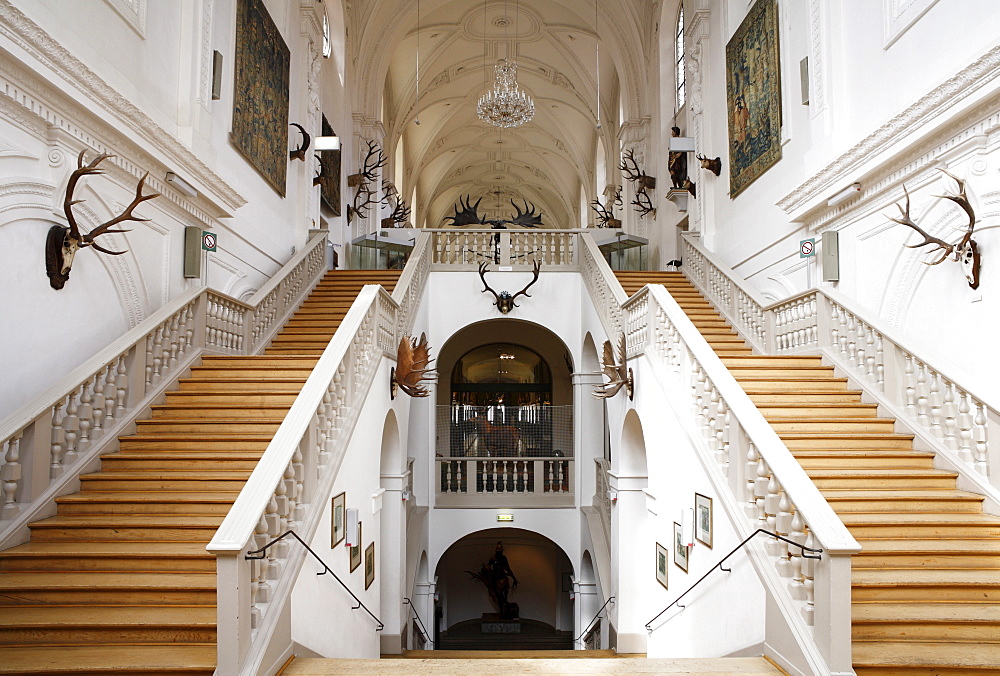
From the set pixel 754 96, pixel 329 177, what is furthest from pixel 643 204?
pixel 329 177

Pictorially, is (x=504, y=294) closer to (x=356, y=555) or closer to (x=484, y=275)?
(x=484, y=275)

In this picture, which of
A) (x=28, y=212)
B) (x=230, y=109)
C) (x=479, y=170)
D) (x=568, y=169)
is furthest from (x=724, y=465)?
(x=479, y=170)

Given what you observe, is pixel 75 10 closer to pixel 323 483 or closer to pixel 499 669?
pixel 323 483

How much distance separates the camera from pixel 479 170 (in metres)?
33.8

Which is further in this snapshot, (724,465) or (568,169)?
(568,169)

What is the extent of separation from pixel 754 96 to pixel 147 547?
33.8 feet

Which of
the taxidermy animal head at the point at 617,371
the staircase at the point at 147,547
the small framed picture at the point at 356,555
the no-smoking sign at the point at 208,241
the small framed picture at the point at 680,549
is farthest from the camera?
the taxidermy animal head at the point at 617,371

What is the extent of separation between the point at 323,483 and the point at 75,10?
460 cm

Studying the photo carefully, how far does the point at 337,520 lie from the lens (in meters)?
5.96

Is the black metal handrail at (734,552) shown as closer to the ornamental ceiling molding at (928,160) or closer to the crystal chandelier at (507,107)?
the ornamental ceiling molding at (928,160)

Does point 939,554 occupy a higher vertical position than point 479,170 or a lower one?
lower

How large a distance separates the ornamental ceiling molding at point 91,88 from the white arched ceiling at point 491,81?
11066 mm

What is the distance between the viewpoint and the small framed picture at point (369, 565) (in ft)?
24.1

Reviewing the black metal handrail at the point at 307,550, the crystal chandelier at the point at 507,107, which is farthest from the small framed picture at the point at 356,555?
the crystal chandelier at the point at 507,107
